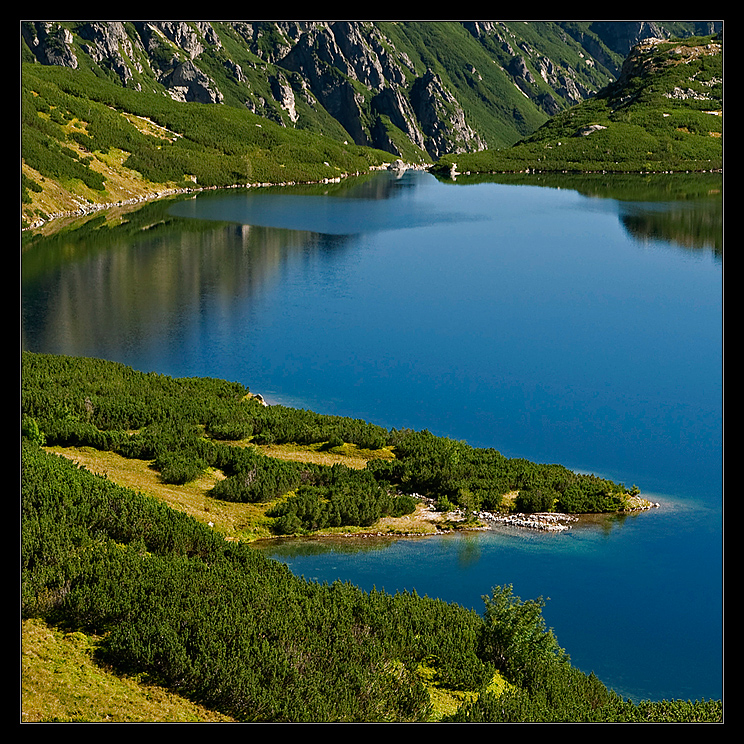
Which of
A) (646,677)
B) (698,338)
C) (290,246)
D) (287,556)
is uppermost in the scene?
(290,246)

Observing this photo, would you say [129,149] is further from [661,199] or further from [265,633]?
[265,633]

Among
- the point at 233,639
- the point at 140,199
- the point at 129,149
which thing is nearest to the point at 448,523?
the point at 233,639

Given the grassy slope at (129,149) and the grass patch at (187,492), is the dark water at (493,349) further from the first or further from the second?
the grassy slope at (129,149)

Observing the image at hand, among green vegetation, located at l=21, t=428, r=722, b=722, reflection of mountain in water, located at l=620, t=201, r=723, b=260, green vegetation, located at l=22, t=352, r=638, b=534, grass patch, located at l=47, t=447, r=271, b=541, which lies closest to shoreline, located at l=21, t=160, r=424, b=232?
green vegetation, located at l=22, t=352, r=638, b=534

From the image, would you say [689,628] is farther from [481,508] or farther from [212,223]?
[212,223]

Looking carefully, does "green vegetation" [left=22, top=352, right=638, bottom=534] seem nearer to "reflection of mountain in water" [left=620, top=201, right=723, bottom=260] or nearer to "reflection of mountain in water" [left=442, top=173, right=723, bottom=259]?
"reflection of mountain in water" [left=442, top=173, right=723, bottom=259]


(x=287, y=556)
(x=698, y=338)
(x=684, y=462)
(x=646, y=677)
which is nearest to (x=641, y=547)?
(x=646, y=677)

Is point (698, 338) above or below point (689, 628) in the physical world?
above

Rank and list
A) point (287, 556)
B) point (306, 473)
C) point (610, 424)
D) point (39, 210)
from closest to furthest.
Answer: point (287, 556) → point (306, 473) → point (610, 424) → point (39, 210)
